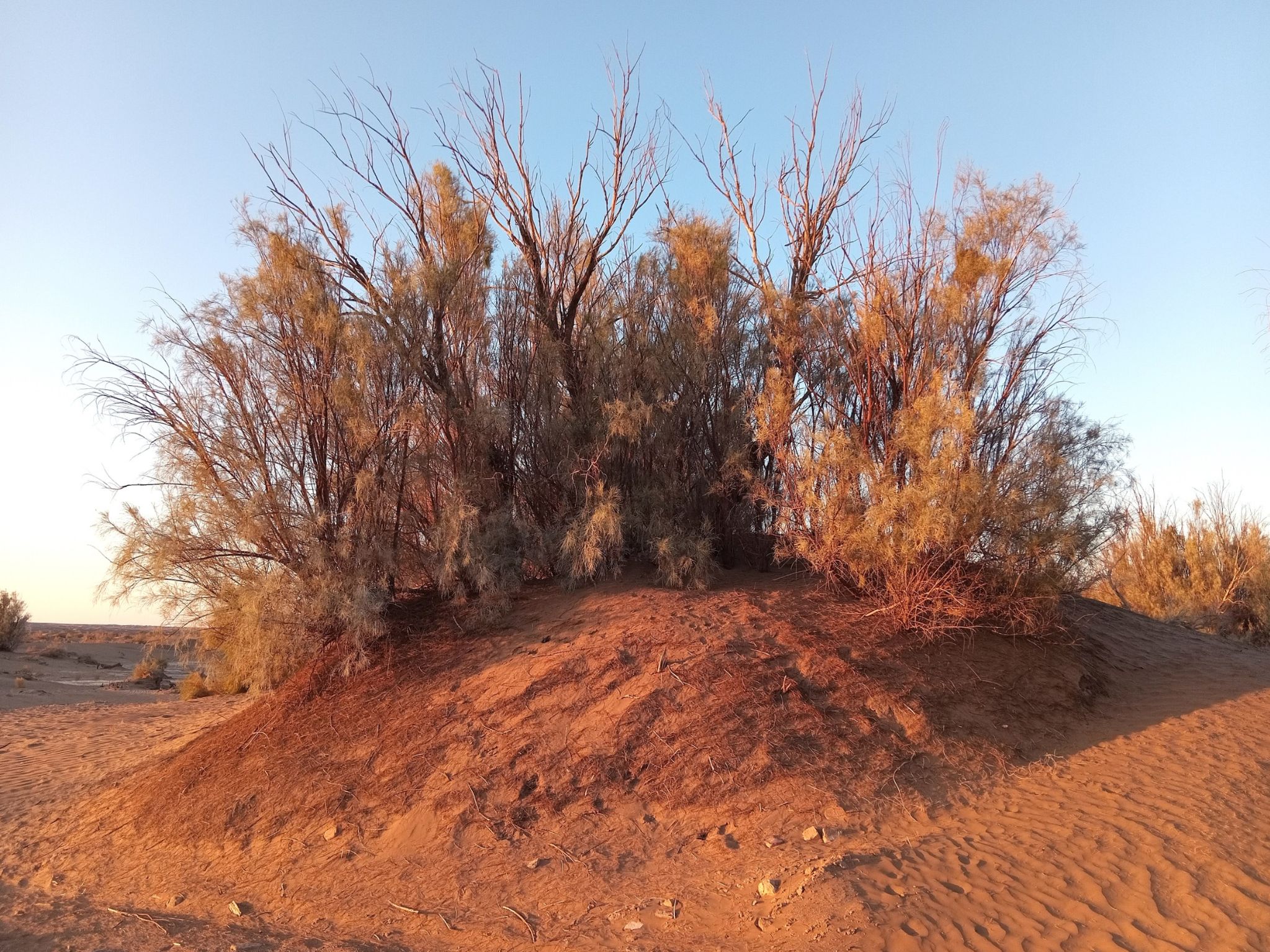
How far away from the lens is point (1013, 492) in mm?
9820

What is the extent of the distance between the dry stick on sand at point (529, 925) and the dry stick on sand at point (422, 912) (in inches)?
17.0

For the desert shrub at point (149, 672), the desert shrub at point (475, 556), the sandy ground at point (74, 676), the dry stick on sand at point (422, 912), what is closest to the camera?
the dry stick on sand at point (422, 912)

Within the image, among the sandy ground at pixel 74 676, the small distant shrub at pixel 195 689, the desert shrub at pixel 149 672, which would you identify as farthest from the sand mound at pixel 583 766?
the desert shrub at pixel 149 672

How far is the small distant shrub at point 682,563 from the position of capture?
10594 mm

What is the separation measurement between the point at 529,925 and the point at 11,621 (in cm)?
2731

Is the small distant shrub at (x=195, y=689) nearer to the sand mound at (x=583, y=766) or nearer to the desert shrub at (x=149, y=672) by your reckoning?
the desert shrub at (x=149, y=672)

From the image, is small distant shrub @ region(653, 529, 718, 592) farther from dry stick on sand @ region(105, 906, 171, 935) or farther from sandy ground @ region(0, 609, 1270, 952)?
dry stick on sand @ region(105, 906, 171, 935)

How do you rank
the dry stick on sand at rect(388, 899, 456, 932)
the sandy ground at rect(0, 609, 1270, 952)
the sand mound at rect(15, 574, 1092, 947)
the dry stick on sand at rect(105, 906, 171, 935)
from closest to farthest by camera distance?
the sandy ground at rect(0, 609, 1270, 952) → the dry stick on sand at rect(388, 899, 456, 932) → the dry stick on sand at rect(105, 906, 171, 935) → the sand mound at rect(15, 574, 1092, 947)

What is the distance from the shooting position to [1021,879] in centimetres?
634

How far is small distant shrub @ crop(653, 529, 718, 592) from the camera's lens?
10594 mm

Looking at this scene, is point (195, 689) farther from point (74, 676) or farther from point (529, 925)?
point (529, 925)

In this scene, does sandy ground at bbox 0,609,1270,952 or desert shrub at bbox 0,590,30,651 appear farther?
desert shrub at bbox 0,590,30,651

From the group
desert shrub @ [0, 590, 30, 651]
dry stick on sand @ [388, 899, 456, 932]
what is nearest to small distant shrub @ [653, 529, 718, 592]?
dry stick on sand @ [388, 899, 456, 932]

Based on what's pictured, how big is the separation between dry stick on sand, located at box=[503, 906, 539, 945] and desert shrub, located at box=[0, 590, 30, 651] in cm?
2678
